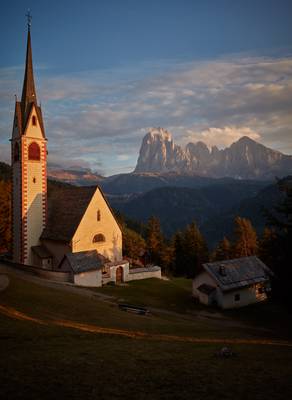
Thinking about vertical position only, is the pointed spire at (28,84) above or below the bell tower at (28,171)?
above

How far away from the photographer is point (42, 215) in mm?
43438

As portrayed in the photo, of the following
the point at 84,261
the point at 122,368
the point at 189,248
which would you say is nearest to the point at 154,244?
the point at 189,248

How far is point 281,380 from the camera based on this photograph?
429 inches

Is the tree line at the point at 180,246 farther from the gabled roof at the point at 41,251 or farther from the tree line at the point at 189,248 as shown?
the gabled roof at the point at 41,251

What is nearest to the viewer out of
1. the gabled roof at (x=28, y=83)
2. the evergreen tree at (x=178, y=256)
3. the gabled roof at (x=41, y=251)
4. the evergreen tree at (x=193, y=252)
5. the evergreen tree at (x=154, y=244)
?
the gabled roof at (x=41, y=251)

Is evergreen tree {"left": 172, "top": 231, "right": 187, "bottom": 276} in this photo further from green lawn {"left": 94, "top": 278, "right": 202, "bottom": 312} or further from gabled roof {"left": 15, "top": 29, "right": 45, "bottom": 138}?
gabled roof {"left": 15, "top": 29, "right": 45, "bottom": 138}

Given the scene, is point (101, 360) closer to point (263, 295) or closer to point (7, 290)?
point (7, 290)

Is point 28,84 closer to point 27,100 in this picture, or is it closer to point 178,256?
point 27,100

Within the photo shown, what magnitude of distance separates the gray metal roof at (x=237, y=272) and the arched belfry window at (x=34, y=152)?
2534 centimetres

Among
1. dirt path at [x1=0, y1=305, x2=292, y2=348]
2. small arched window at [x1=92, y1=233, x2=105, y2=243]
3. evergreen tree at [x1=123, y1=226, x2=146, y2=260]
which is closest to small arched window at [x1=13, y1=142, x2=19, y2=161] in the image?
small arched window at [x1=92, y1=233, x2=105, y2=243]

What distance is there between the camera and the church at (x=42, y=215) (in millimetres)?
40906

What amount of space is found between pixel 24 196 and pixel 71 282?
43.1 feet

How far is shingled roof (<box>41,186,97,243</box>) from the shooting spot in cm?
4084

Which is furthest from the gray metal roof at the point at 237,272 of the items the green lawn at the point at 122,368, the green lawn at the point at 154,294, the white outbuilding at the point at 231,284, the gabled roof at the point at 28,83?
the gabled roof at the point at 28,83
